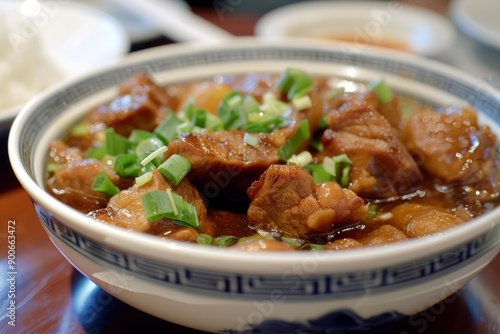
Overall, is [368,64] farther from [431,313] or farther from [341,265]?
[341,265]

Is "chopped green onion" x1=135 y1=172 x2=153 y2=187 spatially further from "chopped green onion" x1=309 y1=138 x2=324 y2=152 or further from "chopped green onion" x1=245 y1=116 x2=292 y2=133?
"chopped green onion" x1=309 y1=138 x2=324 y2=152

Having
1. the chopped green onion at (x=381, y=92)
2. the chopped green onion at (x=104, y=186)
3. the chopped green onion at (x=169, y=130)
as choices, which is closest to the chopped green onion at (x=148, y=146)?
the chopped green onion at (x=169, y=130)

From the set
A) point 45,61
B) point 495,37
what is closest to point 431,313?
point 45,61

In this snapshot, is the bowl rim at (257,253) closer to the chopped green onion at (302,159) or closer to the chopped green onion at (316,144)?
the chopped green onion at (302,159)

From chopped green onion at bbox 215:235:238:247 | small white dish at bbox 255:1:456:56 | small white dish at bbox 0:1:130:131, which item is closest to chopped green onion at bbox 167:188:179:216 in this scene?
chopped green onion at bbox 215:235:238:247

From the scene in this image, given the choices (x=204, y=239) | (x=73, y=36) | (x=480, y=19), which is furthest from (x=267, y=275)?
(x=480, y=19)

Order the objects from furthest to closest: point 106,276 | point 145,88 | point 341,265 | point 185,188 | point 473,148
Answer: point 145,88 → point 473,148 → point 185,188 → point 106,276 → point 341,265

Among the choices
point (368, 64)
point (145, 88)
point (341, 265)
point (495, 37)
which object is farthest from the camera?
point (495, 37)
